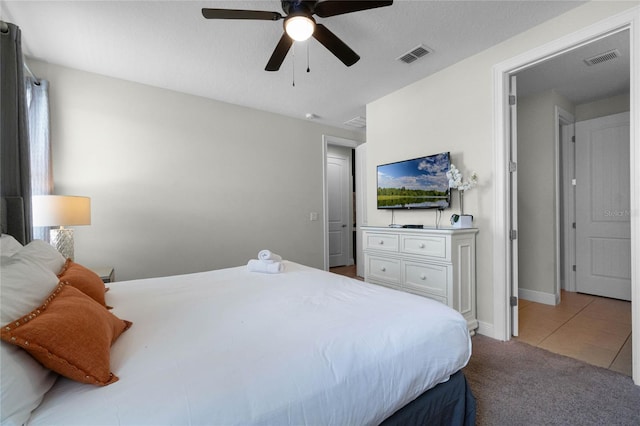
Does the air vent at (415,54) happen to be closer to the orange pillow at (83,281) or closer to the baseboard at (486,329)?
the baseboard at (486,329)

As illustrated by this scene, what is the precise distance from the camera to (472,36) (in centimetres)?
240

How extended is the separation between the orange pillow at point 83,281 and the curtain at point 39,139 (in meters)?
1.62

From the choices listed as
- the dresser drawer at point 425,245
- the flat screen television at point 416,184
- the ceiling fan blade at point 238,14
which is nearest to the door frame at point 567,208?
the flat screen television at point 416,184

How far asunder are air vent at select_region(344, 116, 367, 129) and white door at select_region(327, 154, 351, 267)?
3.94 ft

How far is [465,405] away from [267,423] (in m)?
1.11

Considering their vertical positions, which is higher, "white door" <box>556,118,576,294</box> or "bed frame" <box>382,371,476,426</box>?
"white door" <box>556,118,576,294</box>

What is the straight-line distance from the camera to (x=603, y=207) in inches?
143

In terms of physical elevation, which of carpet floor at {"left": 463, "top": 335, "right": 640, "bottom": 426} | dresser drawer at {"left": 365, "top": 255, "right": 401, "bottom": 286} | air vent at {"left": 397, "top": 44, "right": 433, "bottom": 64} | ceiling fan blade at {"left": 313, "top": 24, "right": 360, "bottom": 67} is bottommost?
carpet floor at {"left": 463, "top": 335, "right": 640, "bottom": 426}

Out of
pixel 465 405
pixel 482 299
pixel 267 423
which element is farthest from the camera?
pixel 482 299

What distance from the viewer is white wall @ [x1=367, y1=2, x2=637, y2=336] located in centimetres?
228

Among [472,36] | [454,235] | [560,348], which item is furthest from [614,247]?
[472,36]

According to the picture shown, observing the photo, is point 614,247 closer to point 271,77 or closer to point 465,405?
point 465,405

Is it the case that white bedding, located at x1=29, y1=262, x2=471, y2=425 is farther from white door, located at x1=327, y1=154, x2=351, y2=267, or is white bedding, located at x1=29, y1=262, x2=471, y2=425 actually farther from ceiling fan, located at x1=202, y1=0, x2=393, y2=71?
white door, located at x1=327, y1=154, x2=351, y2=267

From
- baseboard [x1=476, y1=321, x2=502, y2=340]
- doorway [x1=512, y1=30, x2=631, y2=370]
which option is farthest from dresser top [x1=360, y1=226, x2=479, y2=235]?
doorway [x1=512, y1=30, x2=631, y2=370]
